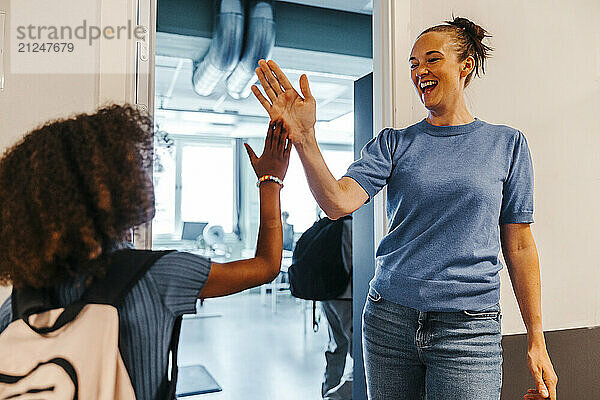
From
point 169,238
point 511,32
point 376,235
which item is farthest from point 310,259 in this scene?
point 169,238

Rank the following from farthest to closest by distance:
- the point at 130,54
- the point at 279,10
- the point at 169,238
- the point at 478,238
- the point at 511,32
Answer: the point at 169,238
the point at 279,10
the point at 511,32
the point at 130,54
the point at 478,238

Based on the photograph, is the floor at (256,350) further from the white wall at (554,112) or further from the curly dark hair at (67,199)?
the curly dark hair at (67,199)

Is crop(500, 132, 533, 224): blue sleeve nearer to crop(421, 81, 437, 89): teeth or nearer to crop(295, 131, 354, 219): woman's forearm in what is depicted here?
crop(421, 81, 437, 89): teeth

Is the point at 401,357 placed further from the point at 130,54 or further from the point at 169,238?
the point at 169,238

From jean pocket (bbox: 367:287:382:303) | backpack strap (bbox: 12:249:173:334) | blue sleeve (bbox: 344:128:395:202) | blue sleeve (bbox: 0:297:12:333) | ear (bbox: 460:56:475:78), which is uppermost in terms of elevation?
ear (bbox: 460:56:475:78)

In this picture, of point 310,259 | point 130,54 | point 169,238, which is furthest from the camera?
point 169,238

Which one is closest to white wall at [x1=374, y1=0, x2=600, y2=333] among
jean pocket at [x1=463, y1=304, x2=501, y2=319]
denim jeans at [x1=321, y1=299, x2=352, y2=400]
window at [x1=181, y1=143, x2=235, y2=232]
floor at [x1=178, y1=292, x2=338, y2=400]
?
jean pocket at [x1=463, y1=304, x2=501, y2=319]

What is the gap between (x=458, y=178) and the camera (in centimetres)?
134

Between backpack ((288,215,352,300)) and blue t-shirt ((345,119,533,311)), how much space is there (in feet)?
5.94

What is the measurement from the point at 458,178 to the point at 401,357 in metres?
0.47

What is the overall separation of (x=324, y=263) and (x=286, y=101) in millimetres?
2189

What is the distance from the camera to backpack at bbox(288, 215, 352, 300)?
3260 mm

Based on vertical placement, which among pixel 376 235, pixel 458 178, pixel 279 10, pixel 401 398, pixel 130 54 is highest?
pixel 279 10

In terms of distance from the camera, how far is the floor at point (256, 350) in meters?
3.63
